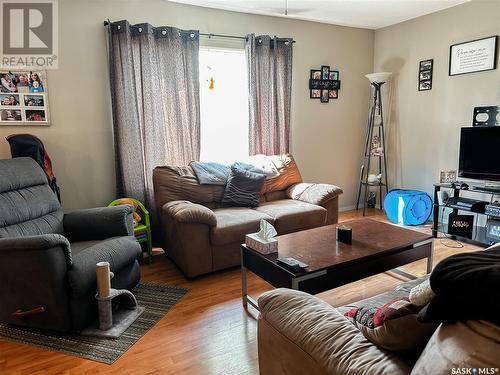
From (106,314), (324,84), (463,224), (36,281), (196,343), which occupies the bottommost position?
(196,343)

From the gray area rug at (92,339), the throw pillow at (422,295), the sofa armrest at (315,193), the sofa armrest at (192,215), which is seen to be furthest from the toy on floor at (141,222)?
the throw pillow at (422,295)

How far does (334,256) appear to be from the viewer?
2.11 metres

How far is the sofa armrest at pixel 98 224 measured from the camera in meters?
2.57

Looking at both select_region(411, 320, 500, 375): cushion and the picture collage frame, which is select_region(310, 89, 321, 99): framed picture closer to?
the picture collage frame

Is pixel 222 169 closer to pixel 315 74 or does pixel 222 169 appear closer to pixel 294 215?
pixel 294 215

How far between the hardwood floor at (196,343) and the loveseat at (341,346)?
1.98 ft

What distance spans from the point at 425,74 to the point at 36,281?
444cm

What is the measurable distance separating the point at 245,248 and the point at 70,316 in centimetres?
111

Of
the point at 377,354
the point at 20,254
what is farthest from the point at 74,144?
the point at 377,354

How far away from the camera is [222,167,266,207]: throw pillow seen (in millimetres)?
3385

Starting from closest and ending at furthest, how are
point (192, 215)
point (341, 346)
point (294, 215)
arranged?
1. point (341, 346)
2. point (192, 215)
3. point (294, 215)

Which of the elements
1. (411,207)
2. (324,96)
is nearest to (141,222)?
(324,96)

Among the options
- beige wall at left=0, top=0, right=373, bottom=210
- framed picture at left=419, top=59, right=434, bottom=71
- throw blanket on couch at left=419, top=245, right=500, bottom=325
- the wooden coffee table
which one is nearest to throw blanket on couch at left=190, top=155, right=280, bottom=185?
beige wall at left=0, top=0, right=373, bottom=210

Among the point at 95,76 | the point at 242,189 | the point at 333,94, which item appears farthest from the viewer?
the point at 333,94
